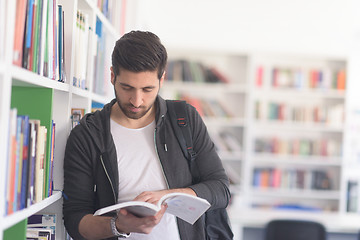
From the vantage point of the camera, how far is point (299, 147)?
558 cm

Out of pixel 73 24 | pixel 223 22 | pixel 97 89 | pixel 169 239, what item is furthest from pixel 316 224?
pixel 223 22

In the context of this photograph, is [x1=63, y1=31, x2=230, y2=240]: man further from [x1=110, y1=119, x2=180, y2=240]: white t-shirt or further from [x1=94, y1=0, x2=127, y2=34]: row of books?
[x1=94, y1=0, x2=127, y2=34]: row of books

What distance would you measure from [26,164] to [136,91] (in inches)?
16.3

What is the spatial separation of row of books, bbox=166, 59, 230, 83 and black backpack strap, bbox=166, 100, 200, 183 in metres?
3.81

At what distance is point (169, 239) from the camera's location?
1.64m

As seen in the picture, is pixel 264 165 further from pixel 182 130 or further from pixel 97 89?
pixel 182 130

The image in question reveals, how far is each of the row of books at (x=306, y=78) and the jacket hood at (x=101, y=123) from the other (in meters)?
4.01

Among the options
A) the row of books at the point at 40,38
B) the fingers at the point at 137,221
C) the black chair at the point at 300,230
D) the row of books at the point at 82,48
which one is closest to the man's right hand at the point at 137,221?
the fingers at the point at 137,221

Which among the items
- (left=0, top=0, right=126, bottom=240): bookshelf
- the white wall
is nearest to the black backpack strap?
(left=0, top=0, right=126, bottom=240): bookshelf

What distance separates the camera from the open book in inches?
54.2

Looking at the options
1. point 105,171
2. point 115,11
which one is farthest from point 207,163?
point 115,11

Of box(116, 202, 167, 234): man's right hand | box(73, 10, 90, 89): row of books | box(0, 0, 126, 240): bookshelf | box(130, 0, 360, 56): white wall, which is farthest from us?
box(130, 0, 360, 56): white wall

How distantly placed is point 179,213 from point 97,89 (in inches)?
44.0

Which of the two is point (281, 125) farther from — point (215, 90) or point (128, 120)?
point (128, 120)
